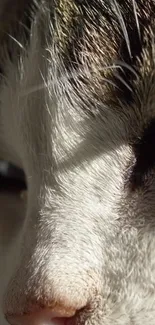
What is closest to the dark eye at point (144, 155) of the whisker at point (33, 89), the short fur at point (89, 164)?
the short fur at point (89, 164)

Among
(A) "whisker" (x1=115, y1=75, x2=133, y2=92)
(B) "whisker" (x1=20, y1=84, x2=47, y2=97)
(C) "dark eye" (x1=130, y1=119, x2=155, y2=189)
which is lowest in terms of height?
(C) "dark eye" (x1=130, y1=119, x2=155, y2=189)

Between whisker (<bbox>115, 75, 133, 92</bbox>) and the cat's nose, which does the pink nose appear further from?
whisker (<bbox>115, 75, 133, 92</bbox>)

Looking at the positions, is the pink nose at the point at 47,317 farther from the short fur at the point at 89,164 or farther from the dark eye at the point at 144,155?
the dark eye at the point at 144,155

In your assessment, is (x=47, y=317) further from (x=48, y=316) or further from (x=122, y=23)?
(x=122, y=23)

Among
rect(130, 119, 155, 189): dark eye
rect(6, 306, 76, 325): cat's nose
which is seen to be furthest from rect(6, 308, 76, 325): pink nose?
rect(130, 119, 155, 189): dark eye

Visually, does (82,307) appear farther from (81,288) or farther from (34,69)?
(34,69)

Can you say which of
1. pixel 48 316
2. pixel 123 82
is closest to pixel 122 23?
pixel 123 82

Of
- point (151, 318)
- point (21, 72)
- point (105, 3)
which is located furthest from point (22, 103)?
point (151, 318)

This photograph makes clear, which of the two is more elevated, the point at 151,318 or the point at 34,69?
the point at 34,69
